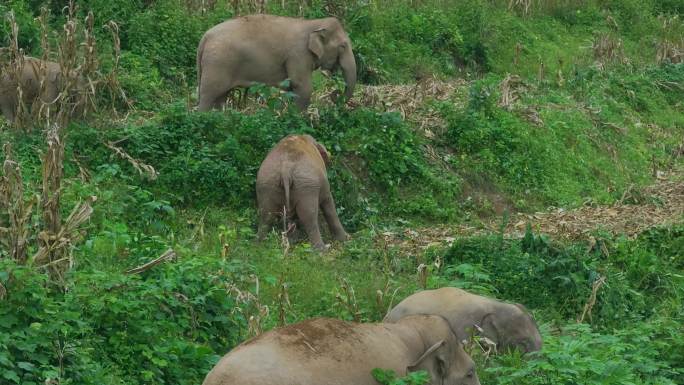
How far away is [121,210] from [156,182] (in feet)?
5.68

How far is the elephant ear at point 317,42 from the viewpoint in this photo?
16938mm

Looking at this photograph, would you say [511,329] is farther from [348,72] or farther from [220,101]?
[348,72]

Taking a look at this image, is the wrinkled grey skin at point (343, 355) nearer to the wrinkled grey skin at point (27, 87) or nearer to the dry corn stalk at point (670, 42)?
the wrinkled grey skin at point (27, 87)

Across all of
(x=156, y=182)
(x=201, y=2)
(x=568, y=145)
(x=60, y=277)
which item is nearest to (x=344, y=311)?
(x=60, y=277)

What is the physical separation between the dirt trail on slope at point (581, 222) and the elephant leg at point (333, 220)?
1.33 ft

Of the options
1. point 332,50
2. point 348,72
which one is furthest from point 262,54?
point 348,72

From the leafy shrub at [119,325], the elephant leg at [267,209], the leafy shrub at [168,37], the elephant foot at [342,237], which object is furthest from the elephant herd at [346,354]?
the leafy shrub at [168,37]

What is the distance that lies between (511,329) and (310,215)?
375 cm

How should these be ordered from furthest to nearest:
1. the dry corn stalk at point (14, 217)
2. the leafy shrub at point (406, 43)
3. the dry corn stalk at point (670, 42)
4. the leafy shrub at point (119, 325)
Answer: the dry corn stalk at point (670, 42) → the leafy shrub at point (406, 43) → the dry corn stalk at point (14, 217) → the leafy shrub at point (119, 325)

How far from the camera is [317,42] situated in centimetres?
1697

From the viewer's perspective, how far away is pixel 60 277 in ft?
31.1

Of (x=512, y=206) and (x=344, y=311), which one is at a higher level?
(x=344, y=311)

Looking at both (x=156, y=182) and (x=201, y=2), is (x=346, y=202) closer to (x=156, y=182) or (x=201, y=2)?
(x=156, y=182)

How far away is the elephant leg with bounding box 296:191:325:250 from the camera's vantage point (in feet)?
47.0
